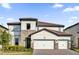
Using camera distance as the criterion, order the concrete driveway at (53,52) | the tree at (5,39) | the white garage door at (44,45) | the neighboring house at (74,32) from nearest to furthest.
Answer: the concrete driveway at (53,52)
the tree at (5,39)
the neighboring house at (74,32)
the white garage door at (44,45)

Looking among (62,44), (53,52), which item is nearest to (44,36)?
(62,44)

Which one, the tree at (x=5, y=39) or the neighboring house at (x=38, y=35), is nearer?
the tree at (x=5, y=39)

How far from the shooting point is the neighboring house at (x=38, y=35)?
26688 mm

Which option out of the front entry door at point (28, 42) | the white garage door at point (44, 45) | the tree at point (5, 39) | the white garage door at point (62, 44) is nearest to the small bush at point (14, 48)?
the tree at point (5, 39)

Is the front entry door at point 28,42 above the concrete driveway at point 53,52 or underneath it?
above

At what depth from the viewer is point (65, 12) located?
1027 inches

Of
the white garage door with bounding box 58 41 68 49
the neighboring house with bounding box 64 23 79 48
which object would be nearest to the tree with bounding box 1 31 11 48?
the white garage door with bounding box 58 41 68 49

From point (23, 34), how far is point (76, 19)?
3.74 m

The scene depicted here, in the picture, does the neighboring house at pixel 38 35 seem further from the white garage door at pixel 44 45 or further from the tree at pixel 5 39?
the tree at pixel 5 39

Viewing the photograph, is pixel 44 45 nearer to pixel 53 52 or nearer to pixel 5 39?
pixel 53 52

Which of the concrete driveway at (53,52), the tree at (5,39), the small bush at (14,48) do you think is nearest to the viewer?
the concrete driveway at (53,52)

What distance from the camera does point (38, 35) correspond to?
27.1 meters

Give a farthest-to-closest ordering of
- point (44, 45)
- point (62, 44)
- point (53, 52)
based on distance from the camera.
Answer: point (44, 45), point (62, 44), point (53, 52)

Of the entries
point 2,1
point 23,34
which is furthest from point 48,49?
point 2,1
